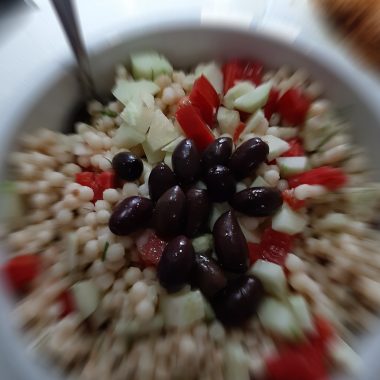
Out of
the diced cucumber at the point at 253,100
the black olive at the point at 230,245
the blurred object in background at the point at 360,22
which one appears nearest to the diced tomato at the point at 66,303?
the black olive at the point at 230,245

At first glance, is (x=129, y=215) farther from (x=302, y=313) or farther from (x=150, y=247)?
(x=302, y=313)

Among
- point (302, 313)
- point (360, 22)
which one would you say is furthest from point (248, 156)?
point (360, 22)

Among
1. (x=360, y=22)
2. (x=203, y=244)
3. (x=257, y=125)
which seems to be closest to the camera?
(x=203, y=244)

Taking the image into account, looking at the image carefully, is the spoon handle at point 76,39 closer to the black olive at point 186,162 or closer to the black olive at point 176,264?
the black olive at point 186,162

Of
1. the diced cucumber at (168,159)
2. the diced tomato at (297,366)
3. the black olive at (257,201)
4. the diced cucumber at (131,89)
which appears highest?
the diced cucumber at (131,89)

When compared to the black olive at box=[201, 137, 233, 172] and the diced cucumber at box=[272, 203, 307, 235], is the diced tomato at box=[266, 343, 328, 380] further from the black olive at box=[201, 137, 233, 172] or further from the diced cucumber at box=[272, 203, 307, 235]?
the black olive at box=[201, 137, 233, 172]

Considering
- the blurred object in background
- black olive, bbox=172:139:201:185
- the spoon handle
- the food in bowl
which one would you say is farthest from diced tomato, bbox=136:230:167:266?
the blurred object in background
